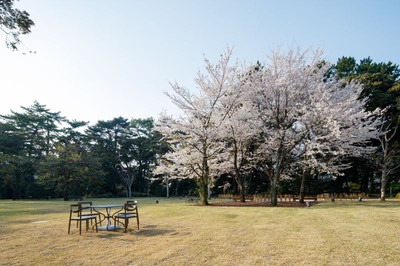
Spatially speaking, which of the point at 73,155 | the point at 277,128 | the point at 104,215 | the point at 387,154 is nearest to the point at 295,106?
the point at 277,128

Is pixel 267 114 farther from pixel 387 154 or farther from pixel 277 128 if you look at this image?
pixel 387 154

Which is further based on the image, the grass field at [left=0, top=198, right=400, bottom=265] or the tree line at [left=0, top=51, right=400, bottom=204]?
the tree line at [left=0, top=51, right=400, bottom=204]

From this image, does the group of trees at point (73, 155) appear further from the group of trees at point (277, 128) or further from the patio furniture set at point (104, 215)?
the patio furniture set at point (104, 215)

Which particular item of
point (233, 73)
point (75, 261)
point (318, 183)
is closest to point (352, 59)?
point (318, 183)

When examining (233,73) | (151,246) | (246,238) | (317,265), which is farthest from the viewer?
(233,73)

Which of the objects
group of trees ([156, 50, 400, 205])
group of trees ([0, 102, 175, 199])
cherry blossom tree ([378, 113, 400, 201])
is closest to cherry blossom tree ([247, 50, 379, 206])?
group of trees ([156, 50, 400, 205])

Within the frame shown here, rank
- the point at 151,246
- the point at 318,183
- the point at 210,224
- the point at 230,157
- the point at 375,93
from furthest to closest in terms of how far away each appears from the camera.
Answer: the point at 318,183 < the point at 375,93 < the point at 230,157 < the point at 210,224 < the point at 151,246

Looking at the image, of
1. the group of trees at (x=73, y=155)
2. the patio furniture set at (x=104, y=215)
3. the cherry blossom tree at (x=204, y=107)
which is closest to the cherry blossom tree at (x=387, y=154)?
the cherry blossom tree at (x=204, y=107)

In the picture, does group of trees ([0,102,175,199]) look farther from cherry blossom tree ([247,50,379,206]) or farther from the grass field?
the grass field

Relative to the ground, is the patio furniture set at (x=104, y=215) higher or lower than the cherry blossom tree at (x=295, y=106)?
lower

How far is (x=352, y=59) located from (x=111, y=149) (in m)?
36.0

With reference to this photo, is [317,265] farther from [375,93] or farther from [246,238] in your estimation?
[375,93]

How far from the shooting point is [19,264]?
17.1ft

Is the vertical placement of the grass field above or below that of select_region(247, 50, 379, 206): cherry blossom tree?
below
